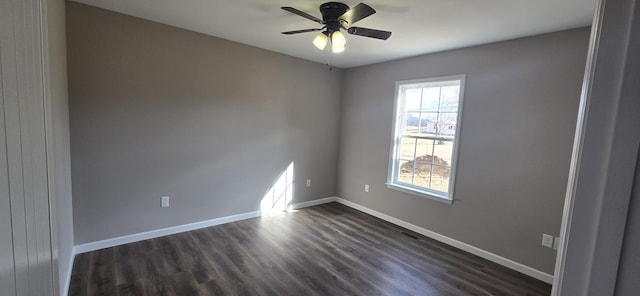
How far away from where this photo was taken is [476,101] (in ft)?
10.1

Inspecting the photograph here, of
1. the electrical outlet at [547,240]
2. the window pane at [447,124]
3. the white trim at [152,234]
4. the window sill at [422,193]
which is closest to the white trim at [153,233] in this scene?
the white trim at [152,234]

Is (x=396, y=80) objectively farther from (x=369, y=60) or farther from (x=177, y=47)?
(x=177, y=47)

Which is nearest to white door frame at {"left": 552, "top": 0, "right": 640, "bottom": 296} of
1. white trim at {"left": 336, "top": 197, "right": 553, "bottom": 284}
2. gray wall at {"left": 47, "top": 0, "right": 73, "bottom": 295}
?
gray wall at {"left": 47, "top": 0, "right": 73, "bottom": 295}

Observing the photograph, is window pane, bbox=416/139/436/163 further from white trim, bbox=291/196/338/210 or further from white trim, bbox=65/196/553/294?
white trim, bbox=291/196/338/210

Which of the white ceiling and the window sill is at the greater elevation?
the white ceiling

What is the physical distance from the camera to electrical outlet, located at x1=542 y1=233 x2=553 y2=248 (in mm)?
2620

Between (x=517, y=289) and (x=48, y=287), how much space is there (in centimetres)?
331

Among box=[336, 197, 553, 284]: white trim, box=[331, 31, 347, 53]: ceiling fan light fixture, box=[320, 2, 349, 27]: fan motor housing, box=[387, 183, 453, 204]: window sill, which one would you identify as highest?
box=[320, 2, 349, 27]: fan motor housing

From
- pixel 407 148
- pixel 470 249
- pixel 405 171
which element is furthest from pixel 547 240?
pixel 407 148

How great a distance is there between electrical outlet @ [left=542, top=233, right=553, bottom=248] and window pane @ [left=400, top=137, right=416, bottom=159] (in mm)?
1663

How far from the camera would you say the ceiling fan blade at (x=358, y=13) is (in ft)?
6.53

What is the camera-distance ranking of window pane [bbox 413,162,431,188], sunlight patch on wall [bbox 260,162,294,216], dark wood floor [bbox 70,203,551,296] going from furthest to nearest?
sunlight patch on wall [bbox 260,162,294,216] < window pane [bbox 413,162,431,188] < dark wood floor [bbox 70,203,551,296]

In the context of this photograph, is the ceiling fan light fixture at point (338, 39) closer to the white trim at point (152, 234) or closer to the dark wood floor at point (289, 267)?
the dark wood floor at point (289, 267)

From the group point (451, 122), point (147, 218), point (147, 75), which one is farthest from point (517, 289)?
point (147, 75)
